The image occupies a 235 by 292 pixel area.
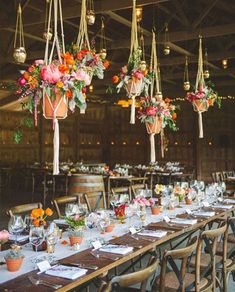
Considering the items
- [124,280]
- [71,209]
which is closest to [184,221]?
[71,209]

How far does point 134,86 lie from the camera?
4738 millimetres

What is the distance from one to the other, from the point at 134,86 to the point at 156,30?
577 cm

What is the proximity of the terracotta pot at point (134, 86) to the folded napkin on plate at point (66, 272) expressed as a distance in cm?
257

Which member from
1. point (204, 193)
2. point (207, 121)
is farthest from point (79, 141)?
point (204, 193)

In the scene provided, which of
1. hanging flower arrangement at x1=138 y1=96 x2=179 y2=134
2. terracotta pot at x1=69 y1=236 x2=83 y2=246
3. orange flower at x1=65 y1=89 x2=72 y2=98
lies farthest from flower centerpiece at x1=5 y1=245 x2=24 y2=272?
hanging flower arrangement at x1=138 y1=96 x2=179 y2=134

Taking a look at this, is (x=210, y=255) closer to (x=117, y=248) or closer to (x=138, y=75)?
(x=117, y=248)

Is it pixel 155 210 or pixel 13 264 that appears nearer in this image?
pixel 13 264

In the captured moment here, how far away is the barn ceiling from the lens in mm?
8180

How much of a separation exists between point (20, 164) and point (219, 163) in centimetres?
707

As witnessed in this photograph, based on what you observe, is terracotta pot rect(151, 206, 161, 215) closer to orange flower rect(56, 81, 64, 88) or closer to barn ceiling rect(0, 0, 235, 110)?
orange flower rect(56, 81, 64, 88)

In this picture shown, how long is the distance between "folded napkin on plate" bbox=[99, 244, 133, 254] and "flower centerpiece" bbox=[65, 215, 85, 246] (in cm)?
21

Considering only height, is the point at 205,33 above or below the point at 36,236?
above

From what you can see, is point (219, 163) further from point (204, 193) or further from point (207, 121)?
point (204, 193)

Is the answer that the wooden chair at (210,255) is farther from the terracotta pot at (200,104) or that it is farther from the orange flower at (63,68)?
the terracotta pot at (200,104)
